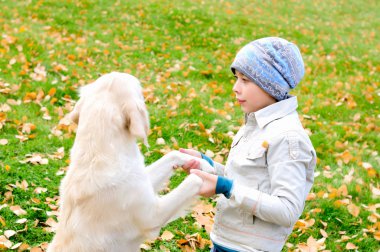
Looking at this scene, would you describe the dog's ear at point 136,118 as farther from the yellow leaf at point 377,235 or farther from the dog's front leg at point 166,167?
the yellow leaf at point 377,235

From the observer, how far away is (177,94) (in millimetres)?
7695

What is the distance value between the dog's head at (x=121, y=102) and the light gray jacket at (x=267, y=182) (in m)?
0.72

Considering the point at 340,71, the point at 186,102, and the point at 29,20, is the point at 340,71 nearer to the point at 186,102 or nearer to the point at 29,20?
the point at 186,102

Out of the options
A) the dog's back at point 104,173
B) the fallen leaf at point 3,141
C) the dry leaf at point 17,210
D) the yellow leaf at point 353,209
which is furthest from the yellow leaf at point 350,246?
the fallen leaf at point 3,141

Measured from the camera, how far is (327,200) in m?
5.09

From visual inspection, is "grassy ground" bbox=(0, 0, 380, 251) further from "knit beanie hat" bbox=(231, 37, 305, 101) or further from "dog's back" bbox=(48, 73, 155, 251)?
Answer: "knit beanie hat" bbox=(231, 37, 305, 101)

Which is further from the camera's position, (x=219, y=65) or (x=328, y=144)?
(x=219, y=65)

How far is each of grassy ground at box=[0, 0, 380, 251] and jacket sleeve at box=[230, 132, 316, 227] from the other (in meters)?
1.67

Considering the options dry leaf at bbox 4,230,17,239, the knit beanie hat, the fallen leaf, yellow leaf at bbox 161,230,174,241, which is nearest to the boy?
the knit beanie hat

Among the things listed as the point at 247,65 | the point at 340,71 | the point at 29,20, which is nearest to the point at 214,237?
the point at 247,65

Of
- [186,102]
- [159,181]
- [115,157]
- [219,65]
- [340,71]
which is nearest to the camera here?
[115,157]

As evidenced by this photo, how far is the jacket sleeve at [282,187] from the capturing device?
8.95ft

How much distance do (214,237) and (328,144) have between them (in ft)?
13.0

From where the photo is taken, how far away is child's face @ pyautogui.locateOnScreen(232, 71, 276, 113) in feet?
9.95
